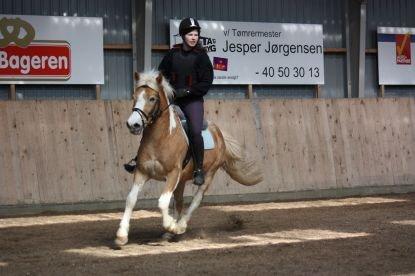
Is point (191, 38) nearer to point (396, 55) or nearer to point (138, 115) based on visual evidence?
point (138, 115)

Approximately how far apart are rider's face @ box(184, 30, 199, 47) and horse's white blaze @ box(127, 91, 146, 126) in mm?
1142

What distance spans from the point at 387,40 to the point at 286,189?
19.1 ft

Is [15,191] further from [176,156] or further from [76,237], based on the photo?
[176,156]

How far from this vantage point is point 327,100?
18.3 metres

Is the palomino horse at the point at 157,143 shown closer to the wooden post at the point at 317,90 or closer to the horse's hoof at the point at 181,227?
the horse's hoof at the point at 181,227

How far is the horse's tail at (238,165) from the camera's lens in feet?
39.9

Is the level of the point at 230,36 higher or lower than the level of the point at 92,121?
higher

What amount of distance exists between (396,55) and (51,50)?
900 centimetres

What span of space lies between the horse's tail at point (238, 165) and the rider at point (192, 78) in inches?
53.5

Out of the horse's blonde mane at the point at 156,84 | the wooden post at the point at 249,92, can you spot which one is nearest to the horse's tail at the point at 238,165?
the horse's blonde mane at the point at 156,84

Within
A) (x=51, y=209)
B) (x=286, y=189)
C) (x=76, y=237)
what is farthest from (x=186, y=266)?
(x=286, y=189)

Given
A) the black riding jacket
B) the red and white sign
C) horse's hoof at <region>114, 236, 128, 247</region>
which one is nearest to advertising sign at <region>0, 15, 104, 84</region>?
the red and white sign

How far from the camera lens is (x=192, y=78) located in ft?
35.0

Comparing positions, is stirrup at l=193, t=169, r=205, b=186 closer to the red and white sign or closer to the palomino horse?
the palomino horse
